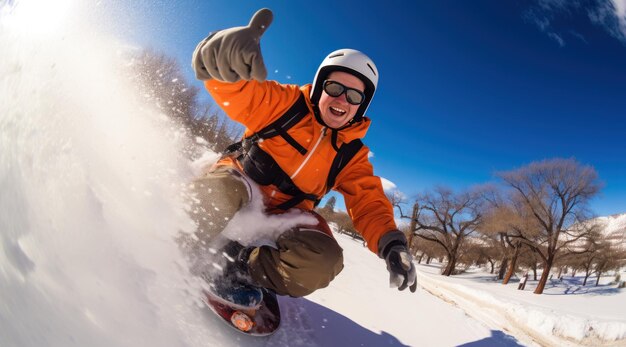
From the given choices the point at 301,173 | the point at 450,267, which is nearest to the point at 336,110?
the point at 301,173

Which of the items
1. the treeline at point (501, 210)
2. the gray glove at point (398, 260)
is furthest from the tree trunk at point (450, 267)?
the gray glove at point (398, 260)

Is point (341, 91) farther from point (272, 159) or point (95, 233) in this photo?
point (95, 233)

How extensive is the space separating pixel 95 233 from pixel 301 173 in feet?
4.04

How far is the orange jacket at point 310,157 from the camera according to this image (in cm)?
205

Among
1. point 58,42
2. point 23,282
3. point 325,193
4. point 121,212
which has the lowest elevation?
point 23,282

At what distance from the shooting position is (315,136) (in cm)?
219

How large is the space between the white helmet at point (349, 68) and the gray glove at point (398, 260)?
38.7 inches

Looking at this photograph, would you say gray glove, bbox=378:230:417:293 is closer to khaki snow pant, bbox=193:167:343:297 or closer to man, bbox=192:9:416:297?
man, bbox=192:9:416:297

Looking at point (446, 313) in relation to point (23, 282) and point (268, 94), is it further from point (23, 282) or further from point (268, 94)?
point (23, 282)

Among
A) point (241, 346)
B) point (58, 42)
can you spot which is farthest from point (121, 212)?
point (58, 42)

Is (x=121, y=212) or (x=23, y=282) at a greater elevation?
(x=121, y=212)

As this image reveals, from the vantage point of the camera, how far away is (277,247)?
1890mm

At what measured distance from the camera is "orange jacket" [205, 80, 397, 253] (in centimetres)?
205

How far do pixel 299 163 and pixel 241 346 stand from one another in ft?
3.80
